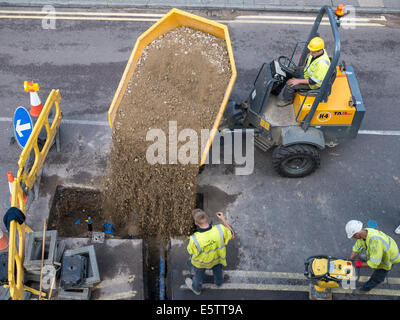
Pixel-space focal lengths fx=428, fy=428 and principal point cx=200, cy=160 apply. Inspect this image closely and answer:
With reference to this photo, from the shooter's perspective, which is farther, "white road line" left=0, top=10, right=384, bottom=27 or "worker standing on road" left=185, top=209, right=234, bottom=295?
"white road line" left=0, top=10, right=384, bottom=27

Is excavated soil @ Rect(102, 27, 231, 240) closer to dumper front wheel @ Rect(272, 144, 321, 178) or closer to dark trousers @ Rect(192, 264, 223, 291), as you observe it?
dark trousers @ Rect(192, 264, 223, 291)

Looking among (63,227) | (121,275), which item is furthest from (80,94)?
(121,275)

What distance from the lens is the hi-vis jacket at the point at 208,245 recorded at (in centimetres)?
559

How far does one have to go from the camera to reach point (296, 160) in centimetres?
792

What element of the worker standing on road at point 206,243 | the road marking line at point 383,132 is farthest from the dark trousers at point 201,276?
the road marking line at point 383,132

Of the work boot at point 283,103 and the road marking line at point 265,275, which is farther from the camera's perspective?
the work boot at point 283,103

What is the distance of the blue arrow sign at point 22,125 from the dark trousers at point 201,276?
3813 mm

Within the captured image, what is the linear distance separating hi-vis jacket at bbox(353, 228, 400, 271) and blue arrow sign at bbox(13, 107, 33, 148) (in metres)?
5.82

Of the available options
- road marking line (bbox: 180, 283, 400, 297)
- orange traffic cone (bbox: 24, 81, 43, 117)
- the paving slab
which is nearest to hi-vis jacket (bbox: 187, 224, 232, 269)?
road marking line (bbox: 180, 283, 400, 297)

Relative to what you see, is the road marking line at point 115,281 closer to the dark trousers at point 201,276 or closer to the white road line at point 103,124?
the dark trousers at point 201,276

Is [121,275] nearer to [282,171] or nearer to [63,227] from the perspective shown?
[63,227]

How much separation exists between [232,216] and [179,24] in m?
3.63

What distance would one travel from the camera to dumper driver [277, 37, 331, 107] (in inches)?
266

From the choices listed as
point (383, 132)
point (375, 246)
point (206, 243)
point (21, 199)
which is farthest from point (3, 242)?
point (383, 132)
